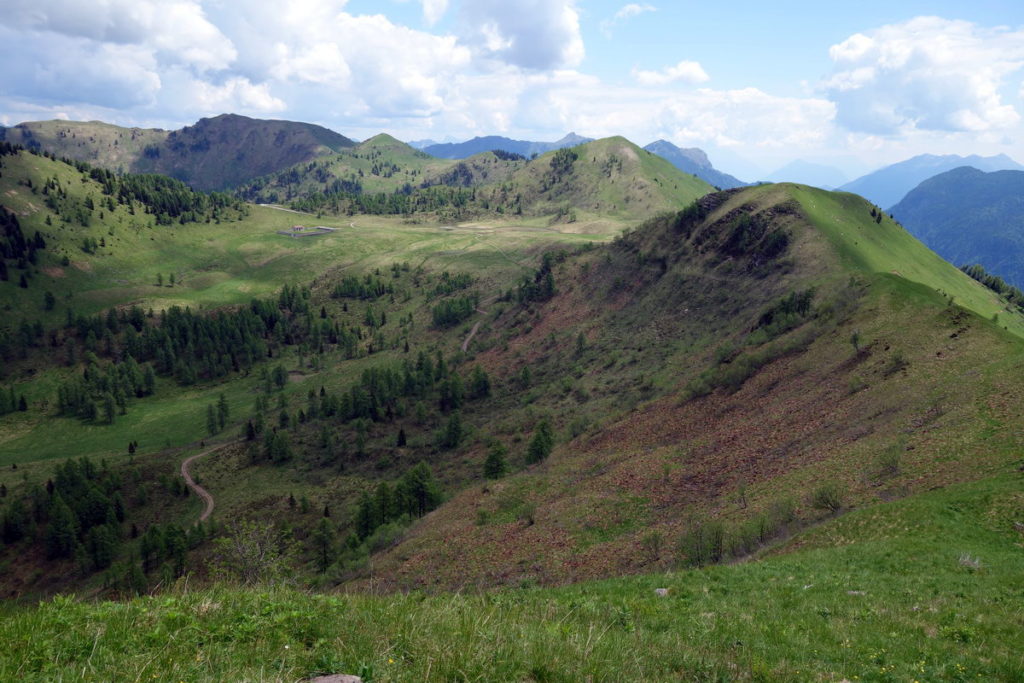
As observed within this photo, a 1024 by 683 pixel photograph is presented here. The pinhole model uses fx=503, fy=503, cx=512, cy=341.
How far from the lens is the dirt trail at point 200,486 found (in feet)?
306

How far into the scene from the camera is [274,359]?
646 ft

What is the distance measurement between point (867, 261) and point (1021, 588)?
8419 centimetres

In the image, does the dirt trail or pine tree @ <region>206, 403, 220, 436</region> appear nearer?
the dirt trail

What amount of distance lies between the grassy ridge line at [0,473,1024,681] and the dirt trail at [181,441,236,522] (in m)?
93.8

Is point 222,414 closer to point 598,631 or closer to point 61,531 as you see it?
point 61,531

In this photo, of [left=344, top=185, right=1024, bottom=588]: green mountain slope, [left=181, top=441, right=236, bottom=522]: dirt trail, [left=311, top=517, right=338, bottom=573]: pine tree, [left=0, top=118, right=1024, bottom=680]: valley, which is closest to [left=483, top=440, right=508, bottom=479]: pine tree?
[left=0, top=118, right=1024, bottom=680]: valley

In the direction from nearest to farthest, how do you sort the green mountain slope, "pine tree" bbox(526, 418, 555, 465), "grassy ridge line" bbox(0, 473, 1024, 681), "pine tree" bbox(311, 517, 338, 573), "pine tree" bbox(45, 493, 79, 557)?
"grassy ridge line" bbox(0, 473, 1024, 681)
the green mountain slope
"pine tree" bbox(311, 517, 338, 573)
"pine tree" bbox(526, 418, 555, 465)
"pine tree" bbox(45, 493, 79, 557)

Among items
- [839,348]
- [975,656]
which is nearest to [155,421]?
[839,348]

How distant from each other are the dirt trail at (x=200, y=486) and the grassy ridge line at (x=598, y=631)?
93.8 meters

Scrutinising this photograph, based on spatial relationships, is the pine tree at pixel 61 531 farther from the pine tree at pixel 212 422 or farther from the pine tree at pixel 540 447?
the pine tree at pixel 540 447

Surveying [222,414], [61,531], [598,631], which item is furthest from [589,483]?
[222,414]

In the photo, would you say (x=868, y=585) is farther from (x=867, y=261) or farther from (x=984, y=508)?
(x=867, y=261)

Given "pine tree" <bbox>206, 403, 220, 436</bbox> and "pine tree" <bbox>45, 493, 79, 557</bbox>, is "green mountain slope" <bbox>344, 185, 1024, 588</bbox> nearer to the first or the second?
"pine tree" <bbox>45, 493, 79, 557</bbox>

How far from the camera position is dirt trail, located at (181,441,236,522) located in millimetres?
93244
